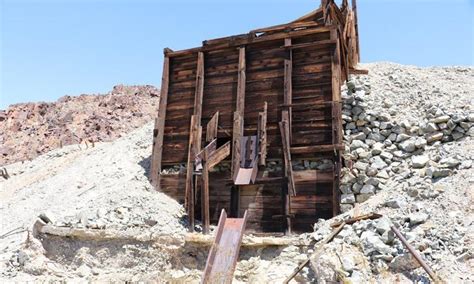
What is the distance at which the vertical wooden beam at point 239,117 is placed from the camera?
1176cm

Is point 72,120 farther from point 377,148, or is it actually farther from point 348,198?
point 348,198

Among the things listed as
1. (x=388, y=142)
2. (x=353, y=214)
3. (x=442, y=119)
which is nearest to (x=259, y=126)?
(x=388, y=142)

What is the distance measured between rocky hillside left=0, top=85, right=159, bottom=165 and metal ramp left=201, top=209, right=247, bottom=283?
2713 centimetres

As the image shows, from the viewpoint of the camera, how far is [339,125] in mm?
11023

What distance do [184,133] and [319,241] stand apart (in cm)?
605

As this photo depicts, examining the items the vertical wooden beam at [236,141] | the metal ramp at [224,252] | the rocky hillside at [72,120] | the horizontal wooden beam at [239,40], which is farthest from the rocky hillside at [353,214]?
the rocky hillside at [72,120]

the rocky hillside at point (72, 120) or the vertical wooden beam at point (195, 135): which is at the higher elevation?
the rocky hillside at point (72, 120)

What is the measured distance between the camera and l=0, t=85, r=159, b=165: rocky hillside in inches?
1382

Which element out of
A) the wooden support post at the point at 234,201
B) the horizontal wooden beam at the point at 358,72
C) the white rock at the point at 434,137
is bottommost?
the wooden support post at the point at 234,201

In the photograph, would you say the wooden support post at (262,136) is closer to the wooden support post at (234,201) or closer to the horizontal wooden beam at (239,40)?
the wooden support post at (234,201)

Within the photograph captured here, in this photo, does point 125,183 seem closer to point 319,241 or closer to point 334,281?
point 319,241

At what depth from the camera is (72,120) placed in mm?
37312

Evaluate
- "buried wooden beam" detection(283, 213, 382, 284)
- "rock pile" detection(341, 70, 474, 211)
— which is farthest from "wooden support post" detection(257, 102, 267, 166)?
"buried wooden beam" detection(283, 213, 382, 284)

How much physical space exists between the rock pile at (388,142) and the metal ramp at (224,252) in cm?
317
